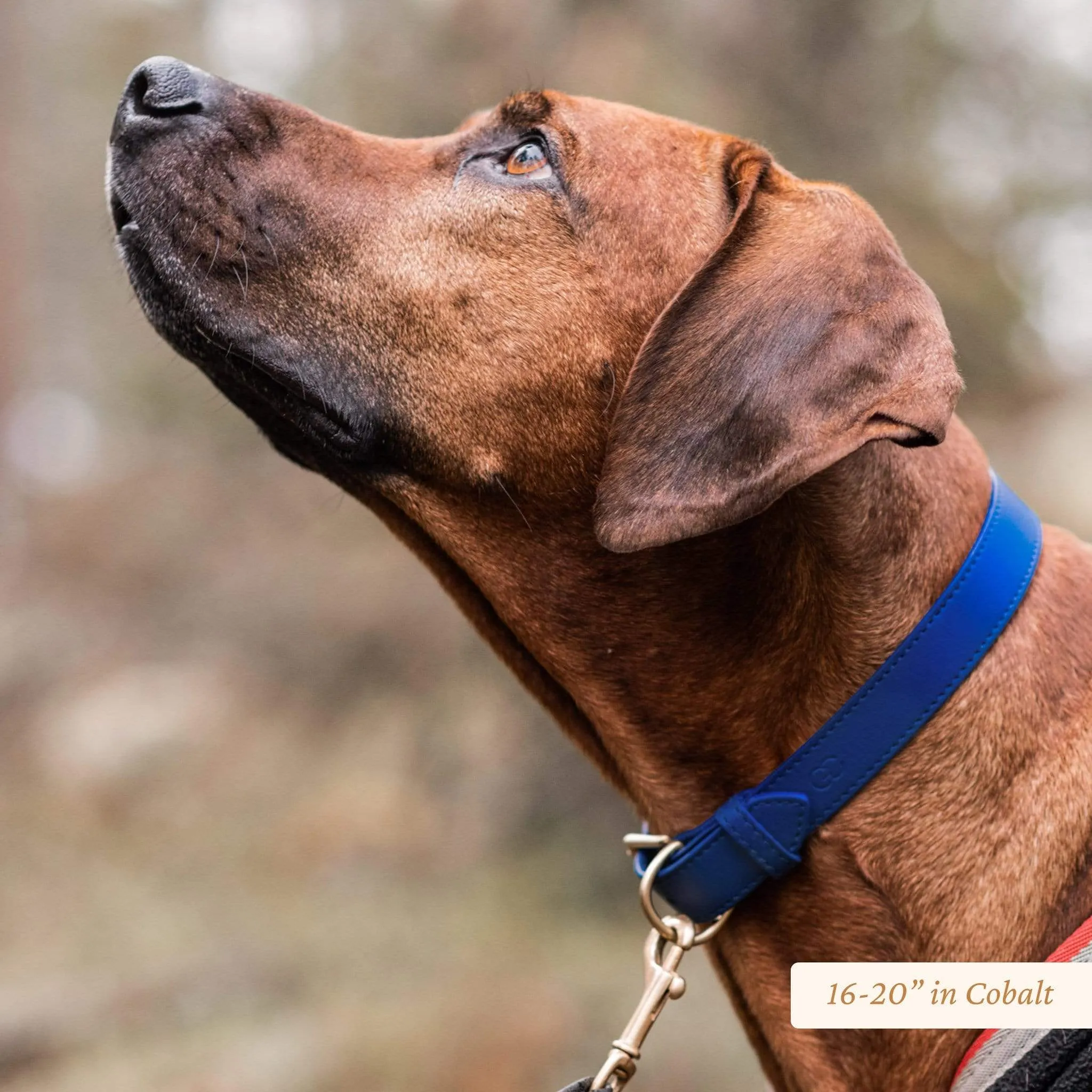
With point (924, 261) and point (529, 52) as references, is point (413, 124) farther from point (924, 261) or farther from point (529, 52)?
point (924, 261)

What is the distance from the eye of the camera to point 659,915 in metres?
2.47

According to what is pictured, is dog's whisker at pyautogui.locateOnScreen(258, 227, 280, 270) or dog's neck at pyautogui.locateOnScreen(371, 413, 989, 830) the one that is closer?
dog's neck at pyautogui.locateOnScreen(371, 413, 989, 830)

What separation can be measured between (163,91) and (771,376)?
5.29 feet

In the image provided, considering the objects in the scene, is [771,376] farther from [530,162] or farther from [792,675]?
[530,162]

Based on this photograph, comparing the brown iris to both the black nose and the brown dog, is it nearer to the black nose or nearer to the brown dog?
the brown dog

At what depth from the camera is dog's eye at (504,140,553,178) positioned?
113 inches

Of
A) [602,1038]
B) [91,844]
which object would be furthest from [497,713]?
[91,844]

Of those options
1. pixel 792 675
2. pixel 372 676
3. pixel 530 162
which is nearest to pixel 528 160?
pixel 530 162

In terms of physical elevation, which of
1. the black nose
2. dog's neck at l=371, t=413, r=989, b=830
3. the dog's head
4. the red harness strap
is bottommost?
the red harness strap

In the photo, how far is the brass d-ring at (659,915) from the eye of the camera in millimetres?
2393

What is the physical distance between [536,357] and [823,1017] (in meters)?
1.55

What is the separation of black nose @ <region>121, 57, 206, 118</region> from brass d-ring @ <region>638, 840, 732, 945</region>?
6.62ft

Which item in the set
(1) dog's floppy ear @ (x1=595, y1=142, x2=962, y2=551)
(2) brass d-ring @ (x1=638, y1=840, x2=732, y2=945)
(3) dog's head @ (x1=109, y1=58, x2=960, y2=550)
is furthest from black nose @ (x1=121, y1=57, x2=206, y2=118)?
(2) brass d-ring @ (x1=638, y1=840, x2=732, y2=945)

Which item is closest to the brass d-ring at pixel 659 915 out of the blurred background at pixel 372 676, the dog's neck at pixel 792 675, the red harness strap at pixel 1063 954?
the dog's neck at pixel 792 675
